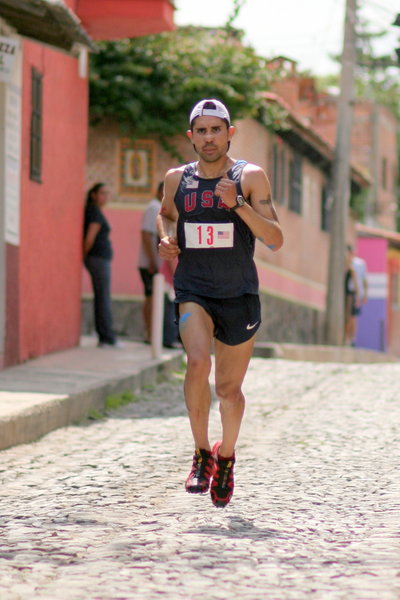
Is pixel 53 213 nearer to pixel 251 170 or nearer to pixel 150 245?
pixel 150 245

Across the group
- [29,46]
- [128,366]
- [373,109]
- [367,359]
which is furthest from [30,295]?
[373,109]

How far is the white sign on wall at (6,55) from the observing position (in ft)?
34.7

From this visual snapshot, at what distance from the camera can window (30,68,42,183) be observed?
1285 cm

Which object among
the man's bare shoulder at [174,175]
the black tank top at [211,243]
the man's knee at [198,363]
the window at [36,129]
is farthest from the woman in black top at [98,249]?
the man's knee at [198,363]

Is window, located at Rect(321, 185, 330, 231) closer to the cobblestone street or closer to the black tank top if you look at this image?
the cobblestone street

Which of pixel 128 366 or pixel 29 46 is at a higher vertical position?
pixel 29 46

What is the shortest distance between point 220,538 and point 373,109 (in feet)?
160

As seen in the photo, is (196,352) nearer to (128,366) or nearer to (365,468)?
(365,468)

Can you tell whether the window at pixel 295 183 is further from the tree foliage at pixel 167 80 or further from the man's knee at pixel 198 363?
the man's knee at pixel 198 363

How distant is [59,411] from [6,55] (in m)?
3.03

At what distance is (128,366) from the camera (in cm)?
1288

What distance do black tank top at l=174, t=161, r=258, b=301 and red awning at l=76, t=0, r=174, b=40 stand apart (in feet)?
28.5

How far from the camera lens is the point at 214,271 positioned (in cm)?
618

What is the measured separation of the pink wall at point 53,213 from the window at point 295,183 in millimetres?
11602
